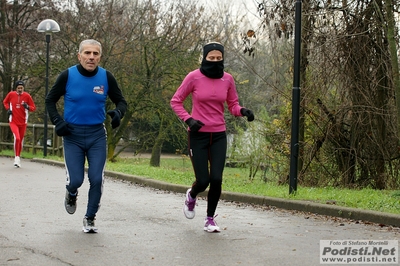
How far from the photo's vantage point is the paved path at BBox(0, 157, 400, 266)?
6.33 meters

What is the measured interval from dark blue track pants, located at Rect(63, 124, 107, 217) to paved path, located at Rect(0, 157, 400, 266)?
0.41 m

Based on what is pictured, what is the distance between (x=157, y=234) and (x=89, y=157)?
3.40ft

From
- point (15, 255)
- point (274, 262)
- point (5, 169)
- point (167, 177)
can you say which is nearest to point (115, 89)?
point (15, 255)

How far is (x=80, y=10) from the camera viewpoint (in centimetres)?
2867

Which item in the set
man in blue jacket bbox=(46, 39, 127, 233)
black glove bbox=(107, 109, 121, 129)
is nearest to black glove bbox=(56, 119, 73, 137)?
man in blue jacket bbox=(46, 39, 127, 233)

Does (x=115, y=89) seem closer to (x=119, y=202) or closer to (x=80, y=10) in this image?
(x=119, y=202)

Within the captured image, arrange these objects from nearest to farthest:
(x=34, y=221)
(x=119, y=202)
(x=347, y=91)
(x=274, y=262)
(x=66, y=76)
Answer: (x=274, y=262)
(x=66, y=76)
(x=34, y=221)
(x=119, y=202)
(x=347, y=91)

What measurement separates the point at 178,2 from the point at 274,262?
23692 millimetres

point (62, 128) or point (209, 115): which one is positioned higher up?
point (209, 115)

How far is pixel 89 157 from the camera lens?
7832 millimetres

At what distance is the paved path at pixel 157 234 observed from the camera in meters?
A: 6.33

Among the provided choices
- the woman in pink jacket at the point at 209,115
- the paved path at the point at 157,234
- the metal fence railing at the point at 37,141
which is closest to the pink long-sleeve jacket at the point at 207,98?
the woman in pink jacket at the point at 209,115

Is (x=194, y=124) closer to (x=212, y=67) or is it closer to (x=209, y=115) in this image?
(x=209, y=115)

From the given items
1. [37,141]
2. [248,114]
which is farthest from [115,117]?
[37,141]
